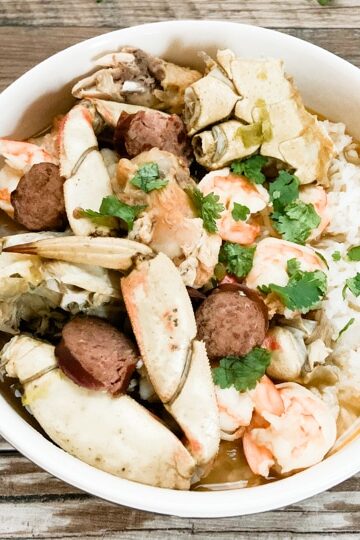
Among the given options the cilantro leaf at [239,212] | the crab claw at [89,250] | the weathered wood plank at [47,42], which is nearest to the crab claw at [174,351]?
the crab claw at [89,250]

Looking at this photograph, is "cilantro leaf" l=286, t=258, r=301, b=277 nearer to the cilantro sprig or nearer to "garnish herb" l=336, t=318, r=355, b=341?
the cilantro sprig

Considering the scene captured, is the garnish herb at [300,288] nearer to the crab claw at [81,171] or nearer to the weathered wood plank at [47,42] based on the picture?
the crab claw at [81,171]

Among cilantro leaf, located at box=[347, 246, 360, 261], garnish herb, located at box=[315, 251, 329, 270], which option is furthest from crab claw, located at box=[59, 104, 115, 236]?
cilantro leaf, located at box=[347, 246, 360, 261]

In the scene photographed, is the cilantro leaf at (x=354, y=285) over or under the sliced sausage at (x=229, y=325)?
under

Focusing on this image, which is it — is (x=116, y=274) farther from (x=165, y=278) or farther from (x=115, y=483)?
(x=115, y=483)

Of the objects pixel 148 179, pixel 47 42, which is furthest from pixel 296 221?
pixel 47 42

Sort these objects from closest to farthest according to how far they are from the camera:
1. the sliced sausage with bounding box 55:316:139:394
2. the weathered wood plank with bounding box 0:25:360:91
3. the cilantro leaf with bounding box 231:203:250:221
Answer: the sliced sausage with bounding box 55:316:139:394 → the cilantro leaf with bounding box 231:203:250:221 → the weathered wood plank with bounding box 0:25:360:91

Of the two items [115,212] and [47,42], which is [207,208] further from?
[47,42]
